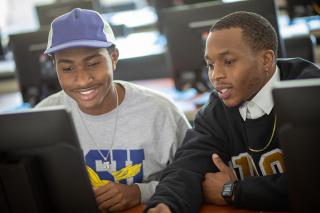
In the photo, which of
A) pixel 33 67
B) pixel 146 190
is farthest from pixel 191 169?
pixel 33 67

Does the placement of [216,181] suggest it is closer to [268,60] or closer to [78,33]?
[268,60]

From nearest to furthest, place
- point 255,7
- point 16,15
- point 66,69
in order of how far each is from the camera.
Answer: point 66,69 < point 255,7 < point 16,15

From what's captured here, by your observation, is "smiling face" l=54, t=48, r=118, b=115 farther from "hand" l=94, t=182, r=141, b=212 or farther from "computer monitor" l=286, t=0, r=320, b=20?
"computer monitor" l=286, t=0, r=320, b=20

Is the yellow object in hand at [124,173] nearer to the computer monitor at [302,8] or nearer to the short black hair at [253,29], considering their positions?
the short black hair at [253,29]

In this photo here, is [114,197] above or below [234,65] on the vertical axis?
below

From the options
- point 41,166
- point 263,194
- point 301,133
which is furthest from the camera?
point 263,194

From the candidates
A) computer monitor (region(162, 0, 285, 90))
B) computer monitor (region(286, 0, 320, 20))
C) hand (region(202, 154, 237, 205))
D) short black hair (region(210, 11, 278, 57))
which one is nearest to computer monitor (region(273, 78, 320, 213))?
hand (region(202, 154, 237, 205))

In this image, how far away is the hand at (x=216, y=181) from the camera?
1460 mm

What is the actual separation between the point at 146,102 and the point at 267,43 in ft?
1.70

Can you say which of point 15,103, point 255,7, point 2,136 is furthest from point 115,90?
point 15,103

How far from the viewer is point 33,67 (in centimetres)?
302

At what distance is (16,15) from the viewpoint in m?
6.35

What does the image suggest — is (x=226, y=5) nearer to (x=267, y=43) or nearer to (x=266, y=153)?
(x=267, y=43)

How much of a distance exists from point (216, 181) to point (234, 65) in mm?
360
